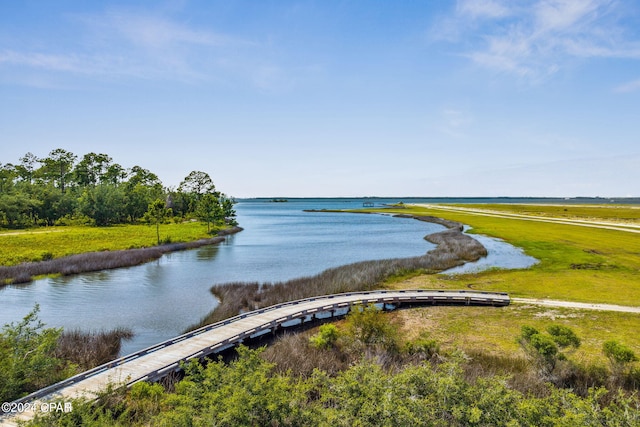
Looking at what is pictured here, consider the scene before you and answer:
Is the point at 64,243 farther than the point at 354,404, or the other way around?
the point at 64,243


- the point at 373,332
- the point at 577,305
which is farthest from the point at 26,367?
the point at 577,305

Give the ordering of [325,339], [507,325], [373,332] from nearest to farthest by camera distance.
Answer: [325,339] → [373,332] → [507,325]

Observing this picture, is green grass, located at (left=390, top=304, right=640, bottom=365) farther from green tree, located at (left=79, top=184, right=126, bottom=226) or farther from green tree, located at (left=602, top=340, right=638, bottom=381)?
green tree, located at (left=79, top=184, right=126, bottom=226)

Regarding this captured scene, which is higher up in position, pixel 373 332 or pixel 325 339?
pixel 373 332

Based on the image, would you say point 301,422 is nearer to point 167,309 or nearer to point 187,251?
point 167,309

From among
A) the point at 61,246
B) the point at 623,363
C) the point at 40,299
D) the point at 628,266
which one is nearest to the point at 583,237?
the point at 628,266

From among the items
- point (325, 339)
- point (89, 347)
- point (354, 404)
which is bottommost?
point (89, 347)

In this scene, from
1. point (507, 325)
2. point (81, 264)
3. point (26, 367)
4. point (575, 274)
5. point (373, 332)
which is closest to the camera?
point (26, 367)

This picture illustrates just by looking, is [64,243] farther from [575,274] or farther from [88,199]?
[575,274]
